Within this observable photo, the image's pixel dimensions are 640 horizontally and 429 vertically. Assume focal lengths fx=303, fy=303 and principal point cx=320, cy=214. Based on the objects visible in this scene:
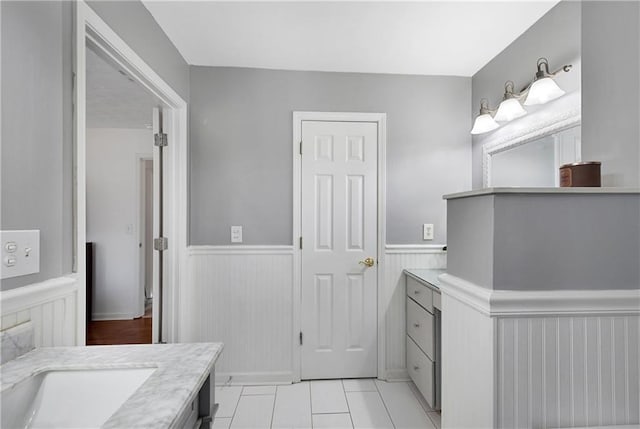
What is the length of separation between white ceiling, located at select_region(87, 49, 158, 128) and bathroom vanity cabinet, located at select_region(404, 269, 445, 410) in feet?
7.20

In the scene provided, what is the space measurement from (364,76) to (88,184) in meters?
3.42

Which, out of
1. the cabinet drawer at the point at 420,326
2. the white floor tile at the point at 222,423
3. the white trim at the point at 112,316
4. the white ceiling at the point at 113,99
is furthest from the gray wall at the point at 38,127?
the white trim at the point at 112,316

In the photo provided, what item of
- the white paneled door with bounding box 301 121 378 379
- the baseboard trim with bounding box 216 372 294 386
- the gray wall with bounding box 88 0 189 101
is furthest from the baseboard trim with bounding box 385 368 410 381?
the gray wall with bounding box 88 0 189 101

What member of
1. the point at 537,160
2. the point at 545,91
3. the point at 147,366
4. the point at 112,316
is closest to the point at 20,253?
the point at 147,366

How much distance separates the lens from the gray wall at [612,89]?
96cm

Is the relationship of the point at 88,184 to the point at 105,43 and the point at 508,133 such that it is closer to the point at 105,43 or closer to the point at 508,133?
the point at 105,43

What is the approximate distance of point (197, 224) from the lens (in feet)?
7.63

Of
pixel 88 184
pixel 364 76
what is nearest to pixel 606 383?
pixel 364 76

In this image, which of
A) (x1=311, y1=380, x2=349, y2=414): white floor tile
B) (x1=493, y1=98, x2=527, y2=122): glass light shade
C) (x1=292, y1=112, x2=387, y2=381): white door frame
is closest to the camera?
(x1=493, y1=98, x2=527, y2=122): glass light shade

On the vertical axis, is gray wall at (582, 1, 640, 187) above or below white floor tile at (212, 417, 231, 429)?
above

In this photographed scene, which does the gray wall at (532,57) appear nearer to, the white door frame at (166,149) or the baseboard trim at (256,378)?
the white door frame at (166,149)

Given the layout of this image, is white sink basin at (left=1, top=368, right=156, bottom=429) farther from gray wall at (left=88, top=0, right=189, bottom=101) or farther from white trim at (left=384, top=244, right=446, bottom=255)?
white trim at (left=384, top=244, right=446, bottom=255)

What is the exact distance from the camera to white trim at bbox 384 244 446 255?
7.95 feet

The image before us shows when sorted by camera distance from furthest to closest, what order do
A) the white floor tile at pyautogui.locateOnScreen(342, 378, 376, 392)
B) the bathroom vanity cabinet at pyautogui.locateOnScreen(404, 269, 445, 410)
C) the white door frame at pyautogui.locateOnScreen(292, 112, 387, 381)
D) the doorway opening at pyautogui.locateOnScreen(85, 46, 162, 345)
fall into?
1. the doorway opening at pyautogui.locateOnScreen(85, 46, 162, 345)
2. the white door frame at pyautogui.locateOnScreen(292, 112, 387, 381)
3. the white floor tile at pyautogui.locateOnScreen(342, 378, 376, 392)
4. the bathroom vanity cabinet at pyautogui.locateOnScreen(404, 269, 445, 410)
